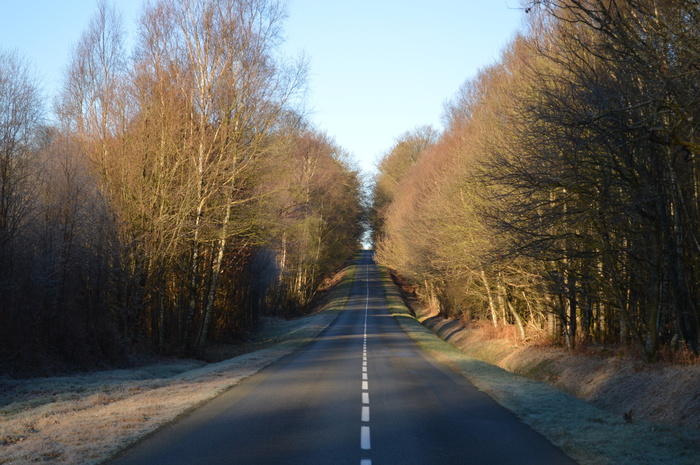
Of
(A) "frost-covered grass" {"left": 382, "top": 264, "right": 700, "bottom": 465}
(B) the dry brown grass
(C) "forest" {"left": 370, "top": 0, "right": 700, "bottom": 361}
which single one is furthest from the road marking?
(C) "forest" {"left": 370, "top": 0, "right": 700, "bottom": 361}

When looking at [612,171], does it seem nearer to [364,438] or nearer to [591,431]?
[591,431]

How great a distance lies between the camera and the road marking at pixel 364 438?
7.60 meters

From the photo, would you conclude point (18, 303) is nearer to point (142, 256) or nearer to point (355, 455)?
point (142, 256)

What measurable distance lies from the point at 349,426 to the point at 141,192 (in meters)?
15.4

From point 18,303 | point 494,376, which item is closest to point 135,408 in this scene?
point 18,303

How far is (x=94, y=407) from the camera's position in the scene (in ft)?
36.0

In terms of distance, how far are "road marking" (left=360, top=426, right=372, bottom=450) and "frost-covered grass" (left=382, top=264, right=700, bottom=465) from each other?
2682 millimetres

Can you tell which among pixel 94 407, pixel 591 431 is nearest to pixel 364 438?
pixel 591 431

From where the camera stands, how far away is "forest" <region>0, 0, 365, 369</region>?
17.5 metres

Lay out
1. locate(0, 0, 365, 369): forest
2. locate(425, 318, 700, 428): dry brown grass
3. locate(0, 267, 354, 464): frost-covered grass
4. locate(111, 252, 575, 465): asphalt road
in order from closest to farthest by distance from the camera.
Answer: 1. locate(111, 252, 575, 465): asphalt road
2. locate(0, 267, 354, 464): frost-covered grass
3. locate(425, 318, 700, 428): dry brown grass
4. locate(0, 0, 365, 369): forest

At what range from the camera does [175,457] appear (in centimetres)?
693

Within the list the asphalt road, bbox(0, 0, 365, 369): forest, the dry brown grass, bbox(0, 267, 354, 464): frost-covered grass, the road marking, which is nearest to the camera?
the asphalt road

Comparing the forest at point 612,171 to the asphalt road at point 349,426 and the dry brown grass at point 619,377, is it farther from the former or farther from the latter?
the asphalt road at point 349,426

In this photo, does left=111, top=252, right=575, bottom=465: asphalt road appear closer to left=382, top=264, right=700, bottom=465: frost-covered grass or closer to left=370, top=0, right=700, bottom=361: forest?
left=382, top=264, right=700, bottom=465: frost-covered grass
